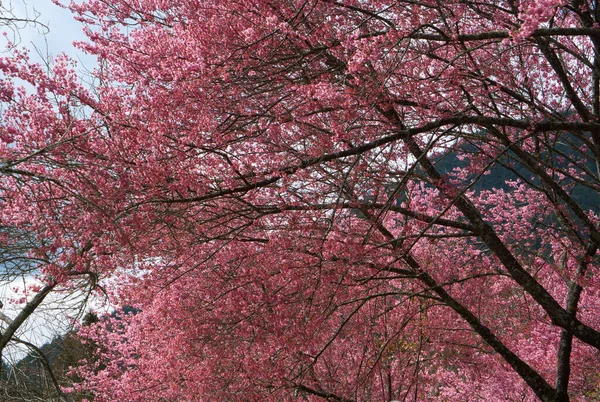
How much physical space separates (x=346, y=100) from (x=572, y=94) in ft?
11.2

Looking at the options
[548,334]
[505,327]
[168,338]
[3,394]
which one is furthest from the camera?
[505,327]

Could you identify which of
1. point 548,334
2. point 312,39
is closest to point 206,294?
point 312,39

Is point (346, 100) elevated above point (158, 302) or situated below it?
above

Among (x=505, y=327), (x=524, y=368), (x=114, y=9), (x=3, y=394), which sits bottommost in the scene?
(x=3, y=394)

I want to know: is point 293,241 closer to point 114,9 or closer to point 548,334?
point 114,9

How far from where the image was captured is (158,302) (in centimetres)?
836

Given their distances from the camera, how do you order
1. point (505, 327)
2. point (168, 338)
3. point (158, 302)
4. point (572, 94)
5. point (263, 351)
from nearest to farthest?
point (572, 94), point (263, 351), point (158, 302), point (168, 338), point (505, 327)

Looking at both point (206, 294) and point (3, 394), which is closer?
point (3, 394)

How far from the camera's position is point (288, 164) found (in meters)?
5.84

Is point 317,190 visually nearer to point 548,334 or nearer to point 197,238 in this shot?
point 197,238

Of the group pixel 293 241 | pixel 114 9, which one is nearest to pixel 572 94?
pixel 293 241

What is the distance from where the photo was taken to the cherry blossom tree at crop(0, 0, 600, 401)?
5.14 meters

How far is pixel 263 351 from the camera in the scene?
785 centimetres

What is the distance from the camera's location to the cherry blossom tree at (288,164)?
5141 mm
